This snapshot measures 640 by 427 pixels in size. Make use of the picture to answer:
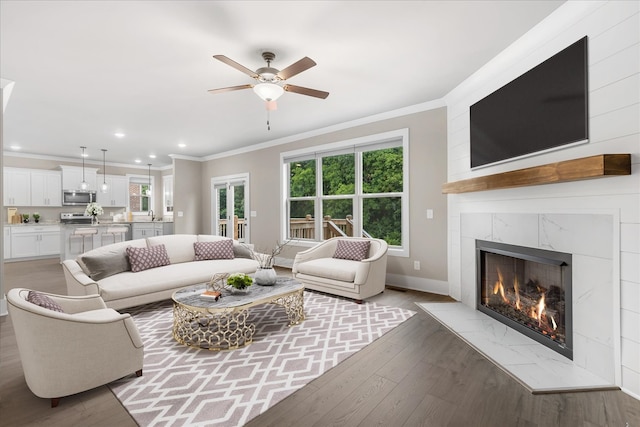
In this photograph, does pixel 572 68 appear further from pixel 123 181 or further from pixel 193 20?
pixel 123 181

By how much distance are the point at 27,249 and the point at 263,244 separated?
592 centimetres

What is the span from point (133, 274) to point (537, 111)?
4572 mm

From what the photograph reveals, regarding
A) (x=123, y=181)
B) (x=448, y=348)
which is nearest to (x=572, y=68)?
(x=448, y=348)

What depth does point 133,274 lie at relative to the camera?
3770mm

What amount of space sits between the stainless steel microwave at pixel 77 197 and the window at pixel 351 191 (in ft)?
19.9

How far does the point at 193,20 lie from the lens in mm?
2445

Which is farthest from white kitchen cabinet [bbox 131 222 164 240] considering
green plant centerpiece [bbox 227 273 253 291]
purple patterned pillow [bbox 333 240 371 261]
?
green plant centerpiece [bbox 227 273 253 291]

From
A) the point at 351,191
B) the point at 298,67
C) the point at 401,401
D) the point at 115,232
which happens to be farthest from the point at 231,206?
the point at 401,401

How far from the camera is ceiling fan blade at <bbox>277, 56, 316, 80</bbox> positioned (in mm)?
2449

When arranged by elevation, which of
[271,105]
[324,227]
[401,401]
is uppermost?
[271,105]

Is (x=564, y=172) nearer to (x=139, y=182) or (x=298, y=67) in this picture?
(x=298, y=67)

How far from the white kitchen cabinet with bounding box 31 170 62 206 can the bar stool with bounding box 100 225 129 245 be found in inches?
85.5

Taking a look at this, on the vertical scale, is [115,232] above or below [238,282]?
above

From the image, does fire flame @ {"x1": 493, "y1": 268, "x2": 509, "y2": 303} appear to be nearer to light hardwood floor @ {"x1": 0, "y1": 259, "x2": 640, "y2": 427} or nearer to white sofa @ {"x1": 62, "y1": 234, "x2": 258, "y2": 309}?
light hardwood floor @ {"x1": 0, "y1": 259, "x2": 640, "y2": 427}
